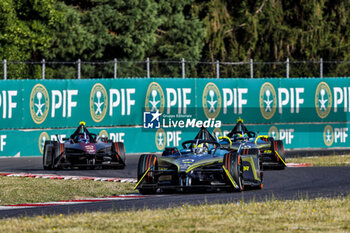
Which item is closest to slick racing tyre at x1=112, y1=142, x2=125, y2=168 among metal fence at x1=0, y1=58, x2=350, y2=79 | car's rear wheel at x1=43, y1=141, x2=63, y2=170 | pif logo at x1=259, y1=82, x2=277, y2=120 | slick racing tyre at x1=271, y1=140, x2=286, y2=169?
car's rear wheel at x1=43, y1=141, x2=63, y2=170

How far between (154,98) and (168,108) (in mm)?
573

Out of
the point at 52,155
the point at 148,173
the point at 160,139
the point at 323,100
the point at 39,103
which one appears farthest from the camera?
the point at 323,100

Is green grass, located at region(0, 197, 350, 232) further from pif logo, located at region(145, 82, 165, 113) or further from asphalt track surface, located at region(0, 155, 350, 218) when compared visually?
pif logo, located at region(145, 82, 165, 113)

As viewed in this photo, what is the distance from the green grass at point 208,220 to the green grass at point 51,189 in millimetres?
3903

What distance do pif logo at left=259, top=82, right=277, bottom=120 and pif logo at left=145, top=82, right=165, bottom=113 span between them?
3704 mm

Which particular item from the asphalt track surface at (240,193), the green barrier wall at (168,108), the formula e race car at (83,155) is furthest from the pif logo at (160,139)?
the formula e race car at (83,155)

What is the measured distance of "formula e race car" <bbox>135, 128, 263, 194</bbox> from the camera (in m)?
14.2

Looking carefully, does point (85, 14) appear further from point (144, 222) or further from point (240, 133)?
point (144, 222)

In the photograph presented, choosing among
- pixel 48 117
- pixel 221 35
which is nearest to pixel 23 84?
pixel 48 117

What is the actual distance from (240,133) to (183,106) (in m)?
5.85

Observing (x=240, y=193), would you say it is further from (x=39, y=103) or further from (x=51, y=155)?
(x=39, y=103)

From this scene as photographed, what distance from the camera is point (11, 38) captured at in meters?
31.5

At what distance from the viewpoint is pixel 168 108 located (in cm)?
2700

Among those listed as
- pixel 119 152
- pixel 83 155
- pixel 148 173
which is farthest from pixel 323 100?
pixel 148 173
